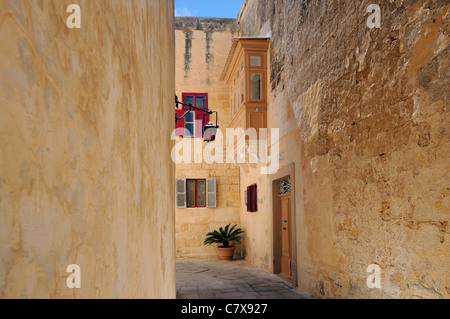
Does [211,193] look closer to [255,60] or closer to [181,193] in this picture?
[181,193]

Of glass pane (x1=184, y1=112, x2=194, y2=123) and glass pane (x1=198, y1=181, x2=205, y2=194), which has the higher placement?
glass pane (x1=184, y1=112, x2=194, y2=123)

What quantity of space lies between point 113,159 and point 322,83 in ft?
17.2

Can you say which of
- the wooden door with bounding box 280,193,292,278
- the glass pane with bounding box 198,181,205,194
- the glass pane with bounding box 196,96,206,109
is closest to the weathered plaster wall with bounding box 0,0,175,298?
the wooden door with bounding box 280,193,292,278

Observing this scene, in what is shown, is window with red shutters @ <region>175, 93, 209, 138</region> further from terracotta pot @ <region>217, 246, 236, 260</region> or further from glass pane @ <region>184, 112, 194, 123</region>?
terracotta pot @ <region>217, 246, 236, 260</region>

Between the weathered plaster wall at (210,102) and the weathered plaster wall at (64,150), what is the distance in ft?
36.7

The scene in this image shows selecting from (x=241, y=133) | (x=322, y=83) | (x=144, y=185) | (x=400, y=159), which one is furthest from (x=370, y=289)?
(x=241, y=133)

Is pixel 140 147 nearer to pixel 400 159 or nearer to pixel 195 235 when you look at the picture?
pixel 400 159

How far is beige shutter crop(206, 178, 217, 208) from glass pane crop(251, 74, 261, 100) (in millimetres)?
3904

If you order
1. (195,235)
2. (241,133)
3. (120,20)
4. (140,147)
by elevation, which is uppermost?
(241,133)

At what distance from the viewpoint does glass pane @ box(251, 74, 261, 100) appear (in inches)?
367

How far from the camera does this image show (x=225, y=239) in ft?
38.8

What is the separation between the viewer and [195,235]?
40.1 feet

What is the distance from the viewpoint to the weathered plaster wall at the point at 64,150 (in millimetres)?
463

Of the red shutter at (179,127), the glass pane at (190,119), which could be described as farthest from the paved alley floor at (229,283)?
the glass pane at (190,119)
